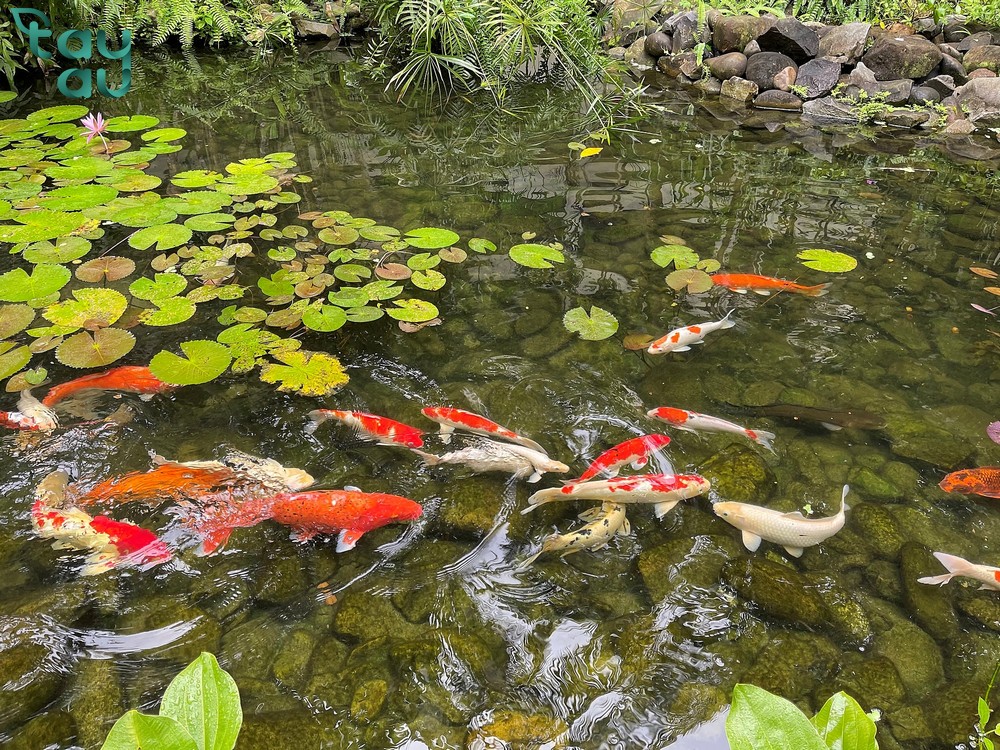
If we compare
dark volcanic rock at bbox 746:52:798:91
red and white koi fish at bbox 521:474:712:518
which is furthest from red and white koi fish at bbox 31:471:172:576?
dark volcanic rock at bbox 746:52:798:91

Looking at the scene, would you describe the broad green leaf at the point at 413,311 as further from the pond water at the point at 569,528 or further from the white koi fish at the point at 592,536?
the white koi fish at the point at 592,536

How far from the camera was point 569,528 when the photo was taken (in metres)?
2.27

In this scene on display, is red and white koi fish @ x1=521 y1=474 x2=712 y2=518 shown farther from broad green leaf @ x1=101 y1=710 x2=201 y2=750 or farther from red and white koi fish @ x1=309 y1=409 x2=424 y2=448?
broad green leaf @ x1=101 y1=710 x2=201 y2=750

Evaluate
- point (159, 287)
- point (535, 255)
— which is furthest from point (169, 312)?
point (535, 255)

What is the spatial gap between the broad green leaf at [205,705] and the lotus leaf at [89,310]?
233 centimetres

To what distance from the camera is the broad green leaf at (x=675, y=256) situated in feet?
12.0

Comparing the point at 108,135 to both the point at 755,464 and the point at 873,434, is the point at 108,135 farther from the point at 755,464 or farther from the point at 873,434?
the point at 873,434

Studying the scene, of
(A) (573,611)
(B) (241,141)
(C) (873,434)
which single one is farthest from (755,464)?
(B) (241,141)

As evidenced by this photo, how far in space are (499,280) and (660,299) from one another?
88cm

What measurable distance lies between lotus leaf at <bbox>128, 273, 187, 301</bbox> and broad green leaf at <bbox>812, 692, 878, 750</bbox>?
3.04 metres

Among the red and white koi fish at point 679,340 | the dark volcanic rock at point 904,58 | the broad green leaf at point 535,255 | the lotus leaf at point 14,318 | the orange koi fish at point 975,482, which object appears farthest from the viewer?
the dark volcanic rock at point 904,58

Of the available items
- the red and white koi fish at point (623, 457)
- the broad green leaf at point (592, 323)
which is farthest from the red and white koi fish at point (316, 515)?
the broad green leaf at point (592, 323)

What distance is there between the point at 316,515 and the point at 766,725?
1.58 metres

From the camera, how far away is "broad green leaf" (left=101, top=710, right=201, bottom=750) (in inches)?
37.1
